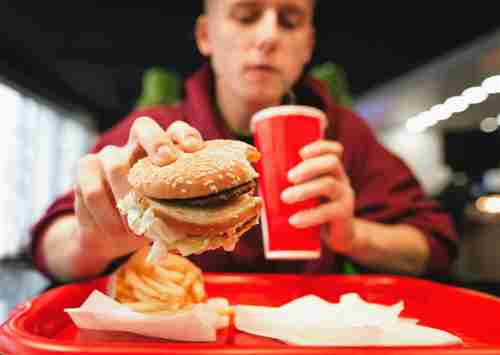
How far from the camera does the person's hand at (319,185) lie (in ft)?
3.91

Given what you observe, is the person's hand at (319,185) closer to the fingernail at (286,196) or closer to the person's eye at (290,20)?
the fingernail at (286,196)

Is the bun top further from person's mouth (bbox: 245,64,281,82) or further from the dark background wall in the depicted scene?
the dark background wall

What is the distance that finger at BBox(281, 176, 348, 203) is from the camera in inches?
46.7

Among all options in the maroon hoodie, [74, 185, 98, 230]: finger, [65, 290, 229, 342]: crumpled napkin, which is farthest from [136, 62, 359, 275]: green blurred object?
[65, 290, 229, 342]: crumpled napkin

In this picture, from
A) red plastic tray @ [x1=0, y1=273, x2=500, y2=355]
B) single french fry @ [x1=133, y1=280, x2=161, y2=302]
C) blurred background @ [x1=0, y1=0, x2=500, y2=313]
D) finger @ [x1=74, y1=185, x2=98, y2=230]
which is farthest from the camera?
blurred background @ [x1=0, y1=0, x2=500, y2=313]

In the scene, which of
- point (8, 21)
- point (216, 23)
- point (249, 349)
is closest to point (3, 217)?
point (8, 21)

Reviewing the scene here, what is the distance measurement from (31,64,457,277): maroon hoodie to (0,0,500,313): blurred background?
1.06 metres

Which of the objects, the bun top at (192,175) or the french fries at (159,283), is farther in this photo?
the french fries at (159,283)

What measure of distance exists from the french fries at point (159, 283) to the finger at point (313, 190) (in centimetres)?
28

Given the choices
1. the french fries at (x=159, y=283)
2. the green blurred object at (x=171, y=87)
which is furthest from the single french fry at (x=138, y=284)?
the green blurred object at (x=171, y=87)

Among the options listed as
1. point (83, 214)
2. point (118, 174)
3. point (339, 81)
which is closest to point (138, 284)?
point (83, 214)

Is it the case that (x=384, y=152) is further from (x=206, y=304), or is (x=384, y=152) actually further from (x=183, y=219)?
(x=183, y=219)

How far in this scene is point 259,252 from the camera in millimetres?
1441

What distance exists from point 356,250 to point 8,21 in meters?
4.61
